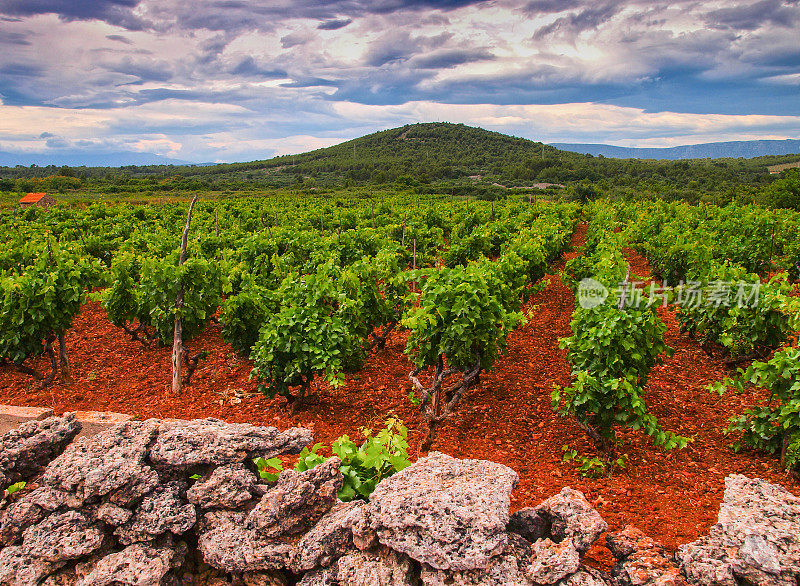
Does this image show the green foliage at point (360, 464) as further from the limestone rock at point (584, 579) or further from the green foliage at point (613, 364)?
the green foliage at point (613, 364)

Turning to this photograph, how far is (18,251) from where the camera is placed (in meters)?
12.0

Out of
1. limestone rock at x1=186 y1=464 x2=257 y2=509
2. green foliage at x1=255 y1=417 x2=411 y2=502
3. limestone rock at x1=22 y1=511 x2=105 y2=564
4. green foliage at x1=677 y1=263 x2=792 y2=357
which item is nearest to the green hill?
green foliage at x1=677 y1=263 x2=792 y2=357

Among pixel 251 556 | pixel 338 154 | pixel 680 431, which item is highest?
pixel 338 154

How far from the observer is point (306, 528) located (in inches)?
147

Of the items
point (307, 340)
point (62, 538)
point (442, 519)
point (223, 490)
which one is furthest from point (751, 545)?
point (307, 340)

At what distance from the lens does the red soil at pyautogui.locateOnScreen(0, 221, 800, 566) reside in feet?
17.5

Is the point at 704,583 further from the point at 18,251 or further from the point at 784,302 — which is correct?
the point at 18,251

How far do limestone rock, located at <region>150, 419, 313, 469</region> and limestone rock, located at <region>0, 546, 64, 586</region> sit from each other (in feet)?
3.12

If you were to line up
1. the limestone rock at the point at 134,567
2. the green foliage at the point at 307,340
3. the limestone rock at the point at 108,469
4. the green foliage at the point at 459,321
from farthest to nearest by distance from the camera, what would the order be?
the green foliage at the point at 307,340 < the green foliage at the point at 459,321 < the limestone rock at the point at 108,469 < the limestone rock at the point at 134,567

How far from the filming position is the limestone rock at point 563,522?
10.7 ft

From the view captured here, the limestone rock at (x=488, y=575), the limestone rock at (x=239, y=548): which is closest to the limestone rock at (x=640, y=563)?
the limestone rock at (x=488, y=575)

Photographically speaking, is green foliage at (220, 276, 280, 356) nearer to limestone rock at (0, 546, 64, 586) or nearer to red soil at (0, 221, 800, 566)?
red soil at (0, 221, 800, 566)

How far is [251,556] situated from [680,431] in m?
6.24

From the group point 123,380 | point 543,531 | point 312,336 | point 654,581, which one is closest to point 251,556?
point 543,531
